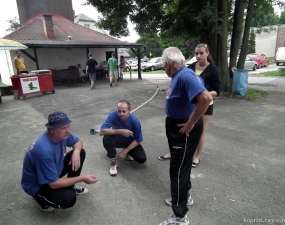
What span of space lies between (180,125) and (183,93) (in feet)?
1.04

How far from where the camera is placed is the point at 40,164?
6.36 feet

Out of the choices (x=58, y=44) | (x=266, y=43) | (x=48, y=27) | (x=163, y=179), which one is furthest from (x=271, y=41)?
(x=163, y=179)

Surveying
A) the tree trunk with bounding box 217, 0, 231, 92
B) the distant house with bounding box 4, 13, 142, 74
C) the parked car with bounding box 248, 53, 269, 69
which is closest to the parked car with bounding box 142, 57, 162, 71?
the distant house with bounding box 4, 13, 142, 74

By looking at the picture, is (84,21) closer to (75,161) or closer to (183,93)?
(75,161)

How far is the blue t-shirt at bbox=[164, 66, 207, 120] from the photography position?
176 centimetres

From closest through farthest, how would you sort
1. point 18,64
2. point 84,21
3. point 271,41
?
point 18,64 → point 271,41 → point 84,21

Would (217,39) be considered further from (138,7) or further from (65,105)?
(65,105)

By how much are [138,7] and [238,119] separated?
6.98 m

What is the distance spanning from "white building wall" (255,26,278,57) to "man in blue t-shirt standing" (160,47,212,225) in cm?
3821

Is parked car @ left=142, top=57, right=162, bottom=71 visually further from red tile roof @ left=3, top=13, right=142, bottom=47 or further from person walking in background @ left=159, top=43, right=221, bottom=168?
person walking in background @ left=159, top=43, right=221, bottom=168

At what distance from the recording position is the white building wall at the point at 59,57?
14.2 meters

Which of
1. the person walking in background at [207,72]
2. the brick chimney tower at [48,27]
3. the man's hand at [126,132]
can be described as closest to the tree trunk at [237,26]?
the person walking in background at [207,72]

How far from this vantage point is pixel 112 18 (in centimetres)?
955

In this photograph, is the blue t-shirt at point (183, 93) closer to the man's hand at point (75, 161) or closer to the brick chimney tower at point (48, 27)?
the man's hand at point (75, 161)
